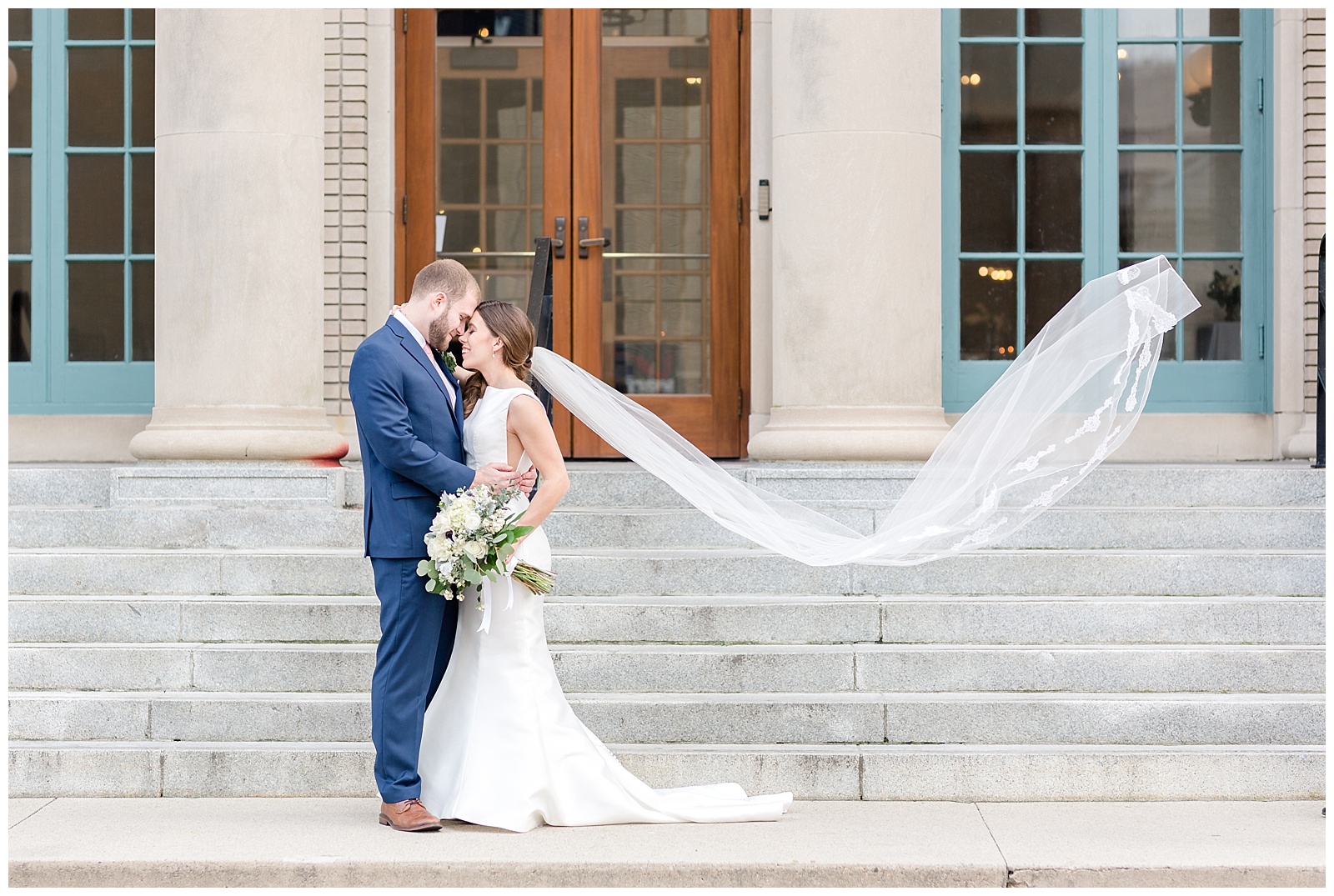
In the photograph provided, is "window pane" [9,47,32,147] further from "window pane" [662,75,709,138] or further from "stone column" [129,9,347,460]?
"window pane" [662,75,709,138]

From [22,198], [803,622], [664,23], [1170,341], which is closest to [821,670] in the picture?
[803,622]

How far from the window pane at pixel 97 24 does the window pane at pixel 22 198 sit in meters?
1.03

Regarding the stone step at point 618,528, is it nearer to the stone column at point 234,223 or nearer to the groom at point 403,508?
the stone column at point 234,223

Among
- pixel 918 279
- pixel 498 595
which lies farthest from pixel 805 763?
pixel 918 279

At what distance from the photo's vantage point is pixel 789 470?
27.0 ft

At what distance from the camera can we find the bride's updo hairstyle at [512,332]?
5613 millimetres

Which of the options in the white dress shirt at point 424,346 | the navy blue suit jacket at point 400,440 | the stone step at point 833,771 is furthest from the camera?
the stone step at point 833,771

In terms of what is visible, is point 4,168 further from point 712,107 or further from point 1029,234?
point 1029,234

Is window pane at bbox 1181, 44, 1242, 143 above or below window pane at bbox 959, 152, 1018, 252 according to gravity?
above

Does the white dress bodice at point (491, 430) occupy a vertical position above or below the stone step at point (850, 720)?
above

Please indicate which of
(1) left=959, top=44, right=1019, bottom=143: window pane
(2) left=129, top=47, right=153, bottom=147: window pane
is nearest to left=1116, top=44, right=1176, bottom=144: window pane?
(1) left=959, top=44, right=1019, bottom=143: window pane

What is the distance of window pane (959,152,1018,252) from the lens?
1027 centimetres

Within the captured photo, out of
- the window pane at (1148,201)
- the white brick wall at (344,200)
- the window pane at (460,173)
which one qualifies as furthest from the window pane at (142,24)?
the window pane at (1148,201)

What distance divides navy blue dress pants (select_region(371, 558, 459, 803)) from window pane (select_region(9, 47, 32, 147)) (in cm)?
702
